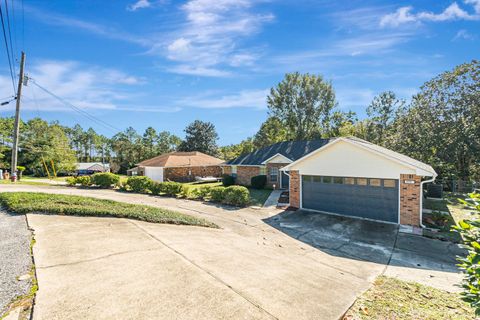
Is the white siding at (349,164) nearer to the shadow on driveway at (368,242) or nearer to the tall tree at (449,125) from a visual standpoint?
the shadow on driveway at (368,242)

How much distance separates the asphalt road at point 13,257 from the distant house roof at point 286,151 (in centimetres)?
1923

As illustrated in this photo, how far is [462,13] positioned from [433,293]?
41.5 feet

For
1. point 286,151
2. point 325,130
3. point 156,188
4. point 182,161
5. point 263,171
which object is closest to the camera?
point 156,188

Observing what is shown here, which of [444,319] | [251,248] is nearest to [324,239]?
[251,248]

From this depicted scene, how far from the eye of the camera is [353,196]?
1290cm

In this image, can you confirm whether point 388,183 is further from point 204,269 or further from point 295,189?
point 204,269

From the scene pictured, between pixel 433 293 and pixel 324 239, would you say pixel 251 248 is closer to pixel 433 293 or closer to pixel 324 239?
pixel 324 239

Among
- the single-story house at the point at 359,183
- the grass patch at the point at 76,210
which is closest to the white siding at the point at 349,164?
the single-story house at the point at 359,183

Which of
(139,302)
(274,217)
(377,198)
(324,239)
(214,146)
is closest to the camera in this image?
(139,302)

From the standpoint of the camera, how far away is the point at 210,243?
7605mm

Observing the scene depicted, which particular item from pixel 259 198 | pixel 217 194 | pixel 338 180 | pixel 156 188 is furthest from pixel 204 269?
pixel 156 188

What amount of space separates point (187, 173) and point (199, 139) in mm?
17766

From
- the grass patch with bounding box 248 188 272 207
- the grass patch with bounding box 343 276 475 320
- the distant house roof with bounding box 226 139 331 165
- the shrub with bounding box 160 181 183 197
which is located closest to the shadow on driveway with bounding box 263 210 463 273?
the grass patch with bounding box 343 276 475 320

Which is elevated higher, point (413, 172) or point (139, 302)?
point (413, 172)
